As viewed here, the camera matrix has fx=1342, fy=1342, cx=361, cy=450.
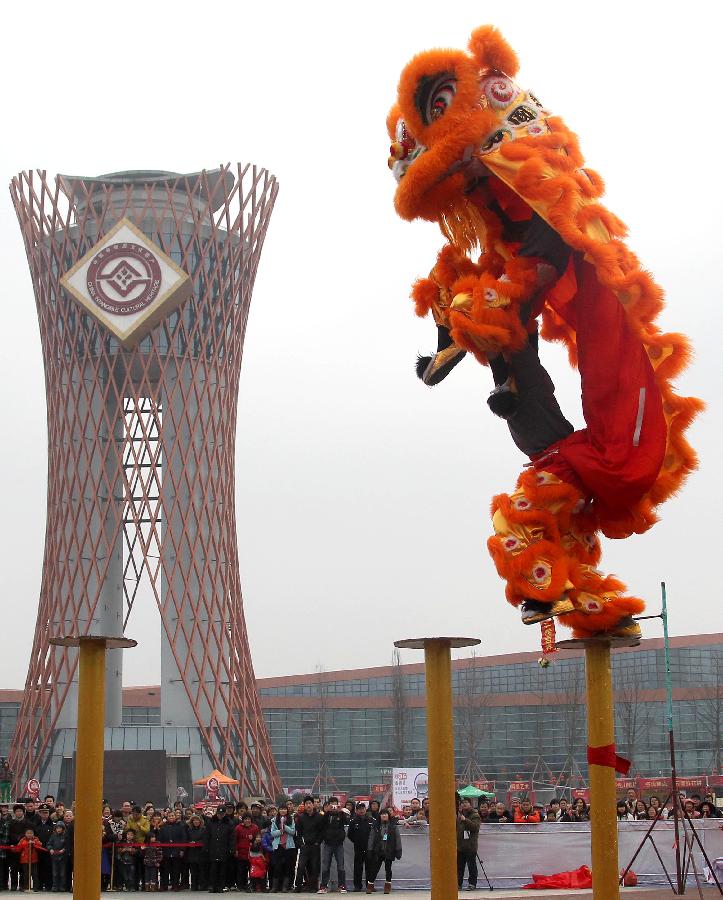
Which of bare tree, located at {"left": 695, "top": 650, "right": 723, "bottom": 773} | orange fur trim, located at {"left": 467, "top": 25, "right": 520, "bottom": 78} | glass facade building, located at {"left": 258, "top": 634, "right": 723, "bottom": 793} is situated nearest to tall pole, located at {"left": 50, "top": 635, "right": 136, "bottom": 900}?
orange fur trim, located at {"left": 467, "top": 25, "right": 520, "bottom": 78}

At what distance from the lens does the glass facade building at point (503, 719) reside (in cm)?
5978

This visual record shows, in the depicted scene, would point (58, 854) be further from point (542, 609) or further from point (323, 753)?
point (323, 753)

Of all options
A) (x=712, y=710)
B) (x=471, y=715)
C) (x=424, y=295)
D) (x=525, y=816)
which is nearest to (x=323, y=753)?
(x=471, y=715)

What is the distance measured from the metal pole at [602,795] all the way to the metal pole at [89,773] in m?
3.17

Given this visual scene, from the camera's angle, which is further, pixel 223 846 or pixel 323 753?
pixel 323 753

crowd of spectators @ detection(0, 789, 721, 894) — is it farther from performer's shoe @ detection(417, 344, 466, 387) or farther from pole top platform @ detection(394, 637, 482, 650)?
pole top platform @ detection(394, 637, 482, 650)

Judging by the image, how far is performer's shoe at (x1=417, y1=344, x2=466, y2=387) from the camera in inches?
448

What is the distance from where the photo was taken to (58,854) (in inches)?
760

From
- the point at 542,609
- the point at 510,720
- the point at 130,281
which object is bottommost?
the point at 510,720

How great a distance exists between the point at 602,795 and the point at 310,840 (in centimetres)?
1107

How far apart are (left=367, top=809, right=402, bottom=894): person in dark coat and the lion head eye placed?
411 inches

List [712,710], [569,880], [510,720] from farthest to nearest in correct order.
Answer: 1. [510,720]
2. [712,710]
3. [569,880]

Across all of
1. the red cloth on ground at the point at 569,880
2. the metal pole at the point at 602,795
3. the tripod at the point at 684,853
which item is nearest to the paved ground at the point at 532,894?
the tripod at the point at 684,853

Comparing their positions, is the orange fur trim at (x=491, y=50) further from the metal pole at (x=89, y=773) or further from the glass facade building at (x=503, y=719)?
the glass facade building at (x=503, y=719)
